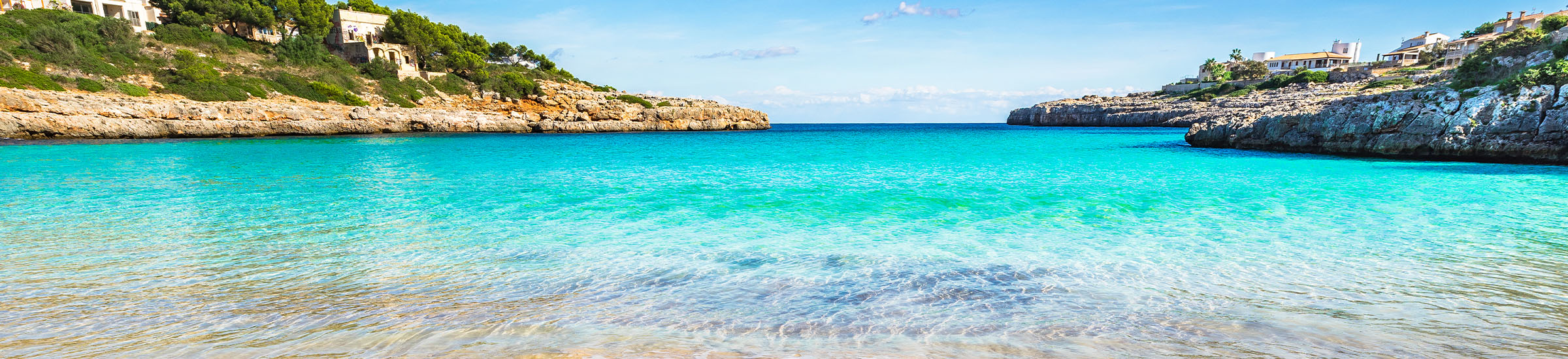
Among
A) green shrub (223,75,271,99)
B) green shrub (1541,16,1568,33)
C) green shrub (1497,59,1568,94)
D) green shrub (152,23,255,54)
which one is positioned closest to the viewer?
green shrub (1497,59,1568,94)

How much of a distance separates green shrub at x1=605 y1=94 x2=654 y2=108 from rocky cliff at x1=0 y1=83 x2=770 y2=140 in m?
1.39

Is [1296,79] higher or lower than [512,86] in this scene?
higher

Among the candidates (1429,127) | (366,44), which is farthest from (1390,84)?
(366,44)

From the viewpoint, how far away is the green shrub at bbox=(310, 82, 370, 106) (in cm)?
4503

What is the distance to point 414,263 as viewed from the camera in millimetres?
5984

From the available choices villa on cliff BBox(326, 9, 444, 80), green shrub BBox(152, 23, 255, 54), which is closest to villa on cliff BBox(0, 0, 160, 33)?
green shrub BBox(152, 23, 255, 54)

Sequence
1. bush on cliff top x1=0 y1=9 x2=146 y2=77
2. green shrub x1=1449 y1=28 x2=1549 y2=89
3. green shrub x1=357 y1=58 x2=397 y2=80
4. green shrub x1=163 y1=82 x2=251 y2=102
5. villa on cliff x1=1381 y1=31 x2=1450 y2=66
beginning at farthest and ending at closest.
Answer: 1. villa on cliff x1=1381 y1=31 x2=1450 y2=66
2. green shrub x1=357 y1=58 x2=397 y2=80
3. green shrub x1=163 y1=82 x2=251 y2=102
4. bush on cliff top x1=0 y1=9 x2=146 y2=77
5. green shrub x1=1449 y1=28 x2=1549 y2=89

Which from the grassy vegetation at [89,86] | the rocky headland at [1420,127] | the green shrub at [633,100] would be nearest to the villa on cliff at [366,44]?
the green shrub at [633,100]

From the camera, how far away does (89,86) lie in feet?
115

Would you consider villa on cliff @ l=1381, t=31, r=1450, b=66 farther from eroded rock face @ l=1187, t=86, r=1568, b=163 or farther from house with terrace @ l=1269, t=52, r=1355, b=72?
eroded rock face @ l=1187, t=86, r=1568, b=163

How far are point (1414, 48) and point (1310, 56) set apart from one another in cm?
1133

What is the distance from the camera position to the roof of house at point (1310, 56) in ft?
315

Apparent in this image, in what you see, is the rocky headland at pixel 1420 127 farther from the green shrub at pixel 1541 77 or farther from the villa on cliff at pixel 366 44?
the villa on cliff at pixel 366 44

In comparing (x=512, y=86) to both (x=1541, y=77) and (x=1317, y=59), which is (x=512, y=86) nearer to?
(x=1541, y=77)
